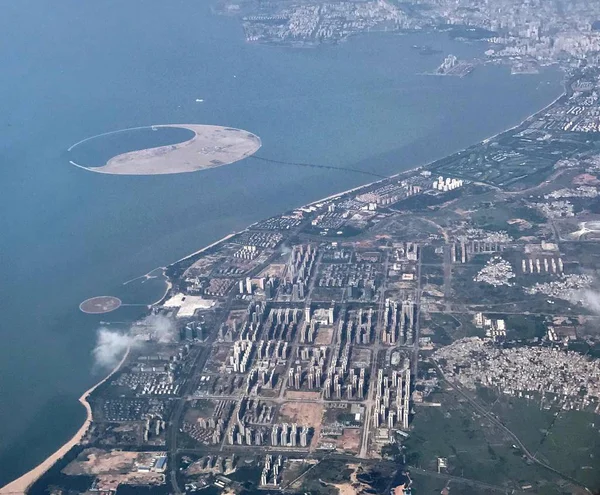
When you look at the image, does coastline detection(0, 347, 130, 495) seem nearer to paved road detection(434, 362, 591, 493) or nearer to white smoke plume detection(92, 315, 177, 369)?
white smoke plume detection(92, 315, 177, 369)

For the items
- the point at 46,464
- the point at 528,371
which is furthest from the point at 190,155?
the point at 46,464

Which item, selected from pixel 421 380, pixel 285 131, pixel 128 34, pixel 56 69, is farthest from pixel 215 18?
pixel 421 380

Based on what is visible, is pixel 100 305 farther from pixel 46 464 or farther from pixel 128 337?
pixel 46 464

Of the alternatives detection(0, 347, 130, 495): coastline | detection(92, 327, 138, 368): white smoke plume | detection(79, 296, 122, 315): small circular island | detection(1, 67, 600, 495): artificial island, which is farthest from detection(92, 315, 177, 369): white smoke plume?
detection(0, 347, 130, 495): coastline

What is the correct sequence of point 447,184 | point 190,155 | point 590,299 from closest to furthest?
1. point 590,299
2. point 447,184
3. point 190,155

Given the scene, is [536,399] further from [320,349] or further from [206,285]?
[206,285]
